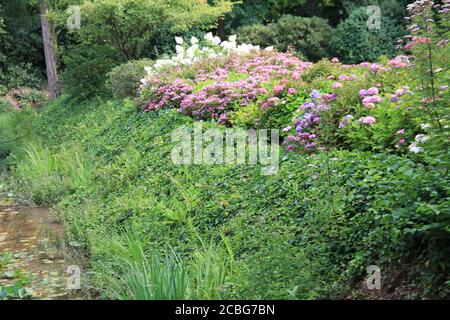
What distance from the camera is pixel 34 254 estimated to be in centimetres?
812

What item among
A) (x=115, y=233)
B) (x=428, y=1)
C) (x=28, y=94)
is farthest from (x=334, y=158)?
(x=28, y=94)

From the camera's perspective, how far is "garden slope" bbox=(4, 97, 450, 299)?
15.0 feet

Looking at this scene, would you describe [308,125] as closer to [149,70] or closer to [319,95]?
[319,95]

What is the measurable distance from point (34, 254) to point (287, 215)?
12.5 feet

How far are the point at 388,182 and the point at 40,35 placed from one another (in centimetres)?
2624

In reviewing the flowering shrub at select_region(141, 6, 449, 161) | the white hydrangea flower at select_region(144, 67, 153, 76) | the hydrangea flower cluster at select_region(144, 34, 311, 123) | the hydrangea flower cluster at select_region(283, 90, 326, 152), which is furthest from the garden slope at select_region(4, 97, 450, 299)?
the white hydrangea flower at select_region(144, 67, 153, 76)

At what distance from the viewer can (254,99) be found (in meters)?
10.3

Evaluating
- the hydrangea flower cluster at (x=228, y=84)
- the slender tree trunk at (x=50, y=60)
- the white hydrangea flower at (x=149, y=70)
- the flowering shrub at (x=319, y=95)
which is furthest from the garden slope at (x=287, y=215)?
the slender tree trunk at (x=50, y=60)

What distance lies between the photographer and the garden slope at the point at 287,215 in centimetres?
458

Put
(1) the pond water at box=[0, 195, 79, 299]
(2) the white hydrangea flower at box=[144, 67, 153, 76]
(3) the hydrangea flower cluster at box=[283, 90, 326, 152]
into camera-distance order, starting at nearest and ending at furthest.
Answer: (1) the pond water at box=[0, 195, 79, 299]
(3) the hydrangea flower cluster at box=[283, 90, 326, 152]
(2) the white hydrangea flower at box=[144, 67, 153, 76]

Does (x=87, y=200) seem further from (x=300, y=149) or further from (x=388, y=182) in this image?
(x=388, y=182)

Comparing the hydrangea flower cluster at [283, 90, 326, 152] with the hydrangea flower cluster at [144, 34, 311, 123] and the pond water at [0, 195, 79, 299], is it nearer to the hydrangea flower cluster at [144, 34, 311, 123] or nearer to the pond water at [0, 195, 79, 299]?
the hydrangea flower cluster at [144, 34, 311, 123]

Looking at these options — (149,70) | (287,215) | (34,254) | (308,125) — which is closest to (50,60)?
(149,70)

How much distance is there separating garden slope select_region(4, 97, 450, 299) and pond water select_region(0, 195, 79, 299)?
13.7 inches
